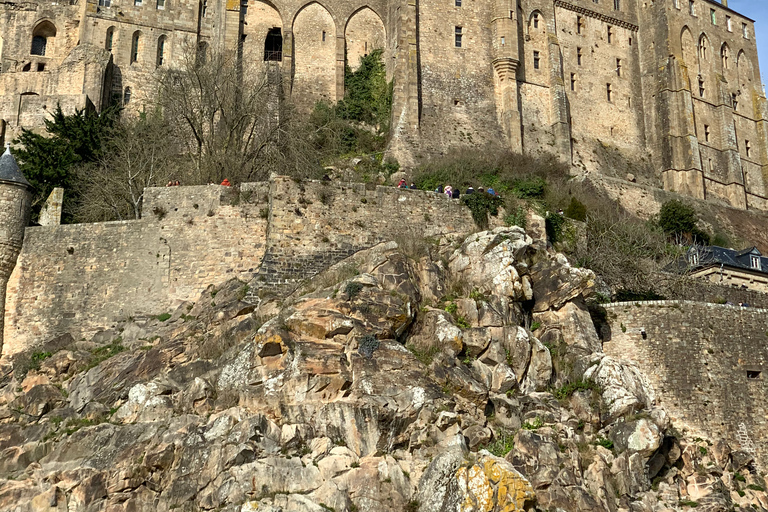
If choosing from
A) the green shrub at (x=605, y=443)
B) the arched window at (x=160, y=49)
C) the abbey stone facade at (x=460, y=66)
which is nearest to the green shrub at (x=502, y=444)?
the green shrub at (x=605, y=443)

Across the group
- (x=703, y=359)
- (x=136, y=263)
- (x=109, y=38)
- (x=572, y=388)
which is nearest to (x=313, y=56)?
(x=109, y=38)

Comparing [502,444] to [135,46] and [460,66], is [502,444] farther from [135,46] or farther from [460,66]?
[135,46]

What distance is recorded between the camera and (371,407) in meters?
19.7

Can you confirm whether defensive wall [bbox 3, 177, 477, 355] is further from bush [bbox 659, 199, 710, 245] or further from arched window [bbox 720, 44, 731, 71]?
arched window [bbox 720, 44, 731, 71]

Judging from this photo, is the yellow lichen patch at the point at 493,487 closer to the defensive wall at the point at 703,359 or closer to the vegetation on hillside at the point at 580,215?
the defensive wall at the point at 703,359

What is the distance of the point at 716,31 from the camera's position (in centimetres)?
4966

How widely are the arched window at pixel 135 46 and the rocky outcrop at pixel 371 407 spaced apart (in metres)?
18.1

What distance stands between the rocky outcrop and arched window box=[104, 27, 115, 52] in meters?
18.2

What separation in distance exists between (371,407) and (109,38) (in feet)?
83.4

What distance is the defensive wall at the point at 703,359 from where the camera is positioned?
966 inches

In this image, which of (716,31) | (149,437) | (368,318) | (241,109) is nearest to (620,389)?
(368,318)

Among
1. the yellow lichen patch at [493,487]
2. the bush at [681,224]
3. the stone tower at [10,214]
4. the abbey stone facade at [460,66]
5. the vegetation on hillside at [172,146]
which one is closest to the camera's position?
the yellow lichen patch at [493,487]

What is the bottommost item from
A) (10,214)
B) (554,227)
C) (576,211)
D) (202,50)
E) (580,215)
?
(554,227)

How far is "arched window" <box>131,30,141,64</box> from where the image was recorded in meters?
39.8
